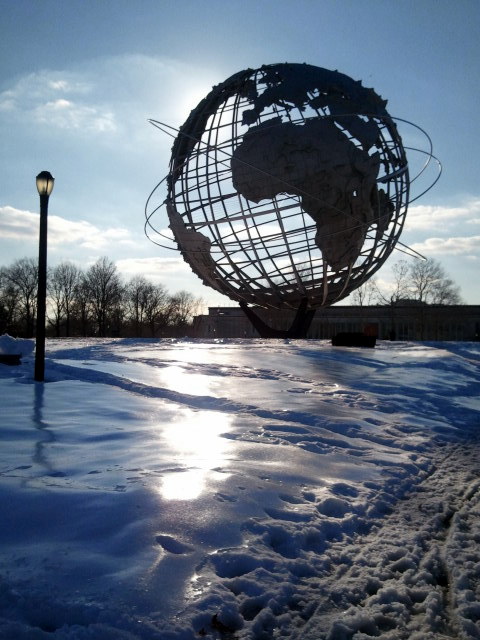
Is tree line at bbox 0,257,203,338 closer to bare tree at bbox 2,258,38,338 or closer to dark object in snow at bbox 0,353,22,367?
bare tree at bbox 2,258,38,338

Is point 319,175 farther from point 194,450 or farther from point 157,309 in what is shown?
point 157,309

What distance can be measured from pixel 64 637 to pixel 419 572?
1.67m

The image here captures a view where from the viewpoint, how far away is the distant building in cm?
4072

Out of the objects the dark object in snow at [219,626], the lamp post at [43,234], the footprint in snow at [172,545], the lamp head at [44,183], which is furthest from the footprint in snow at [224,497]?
the lamp head at [44,183]

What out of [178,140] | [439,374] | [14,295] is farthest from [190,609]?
[14,295]

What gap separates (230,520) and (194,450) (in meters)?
1.25

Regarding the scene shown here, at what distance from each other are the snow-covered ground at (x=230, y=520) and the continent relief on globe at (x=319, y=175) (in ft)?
33.3

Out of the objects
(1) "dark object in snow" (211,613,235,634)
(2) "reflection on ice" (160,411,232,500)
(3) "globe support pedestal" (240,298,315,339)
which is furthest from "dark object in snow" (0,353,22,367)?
(3) "globe support pedestal" (240,298,315,339)

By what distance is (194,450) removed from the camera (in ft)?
13.3

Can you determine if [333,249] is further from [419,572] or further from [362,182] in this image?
[419,572]

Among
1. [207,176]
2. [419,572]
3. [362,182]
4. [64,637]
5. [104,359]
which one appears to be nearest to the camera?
[64,637]

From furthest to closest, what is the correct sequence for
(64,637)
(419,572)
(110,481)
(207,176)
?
1. (207,176)
2. (110,481)
3. (419,572)
4. (64,637)

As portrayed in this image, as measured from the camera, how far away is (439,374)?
383 inches

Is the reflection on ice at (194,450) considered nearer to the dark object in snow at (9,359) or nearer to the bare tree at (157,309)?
the dark object in snow at (9,359)
